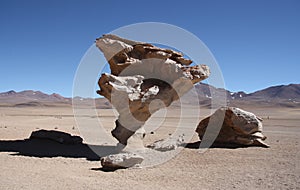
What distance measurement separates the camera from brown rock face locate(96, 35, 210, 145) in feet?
48.8

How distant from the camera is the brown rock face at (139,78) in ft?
48.8

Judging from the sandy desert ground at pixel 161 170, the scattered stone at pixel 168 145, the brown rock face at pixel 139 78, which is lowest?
the sandy desert ground at pixel 161 170

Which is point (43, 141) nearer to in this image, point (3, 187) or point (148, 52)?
point (148, 52)

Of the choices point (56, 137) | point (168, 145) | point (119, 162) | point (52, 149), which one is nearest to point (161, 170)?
point (119, 162)

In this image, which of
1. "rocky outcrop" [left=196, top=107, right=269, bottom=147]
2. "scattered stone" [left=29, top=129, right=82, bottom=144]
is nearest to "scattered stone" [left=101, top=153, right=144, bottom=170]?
"rocky outcrop" [left=196, top=107, right=269, bottom=147]

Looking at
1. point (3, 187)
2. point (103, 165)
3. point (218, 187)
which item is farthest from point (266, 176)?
point (3, 187)

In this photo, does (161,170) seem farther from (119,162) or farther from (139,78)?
(139,78)

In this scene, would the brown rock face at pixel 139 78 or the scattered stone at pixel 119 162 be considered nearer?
the scattered stone at pixel 119 162

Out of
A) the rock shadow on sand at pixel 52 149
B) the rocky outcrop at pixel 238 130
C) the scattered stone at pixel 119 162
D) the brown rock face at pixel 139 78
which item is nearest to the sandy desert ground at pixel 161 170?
the rock shadow on sand at pixel 52 149

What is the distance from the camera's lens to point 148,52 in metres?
15.8

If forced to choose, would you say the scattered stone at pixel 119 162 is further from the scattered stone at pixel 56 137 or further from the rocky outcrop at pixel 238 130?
the scattered stone at pixel 56 137

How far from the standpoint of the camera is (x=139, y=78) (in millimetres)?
15461

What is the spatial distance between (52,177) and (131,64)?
7770 mm

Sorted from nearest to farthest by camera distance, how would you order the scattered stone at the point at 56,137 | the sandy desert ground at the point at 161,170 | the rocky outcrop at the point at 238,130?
the sandy desert ground at the point at 161,170 → the rocky outcrop at the point at 238,130 → the scattered stone at the point at 56,137
